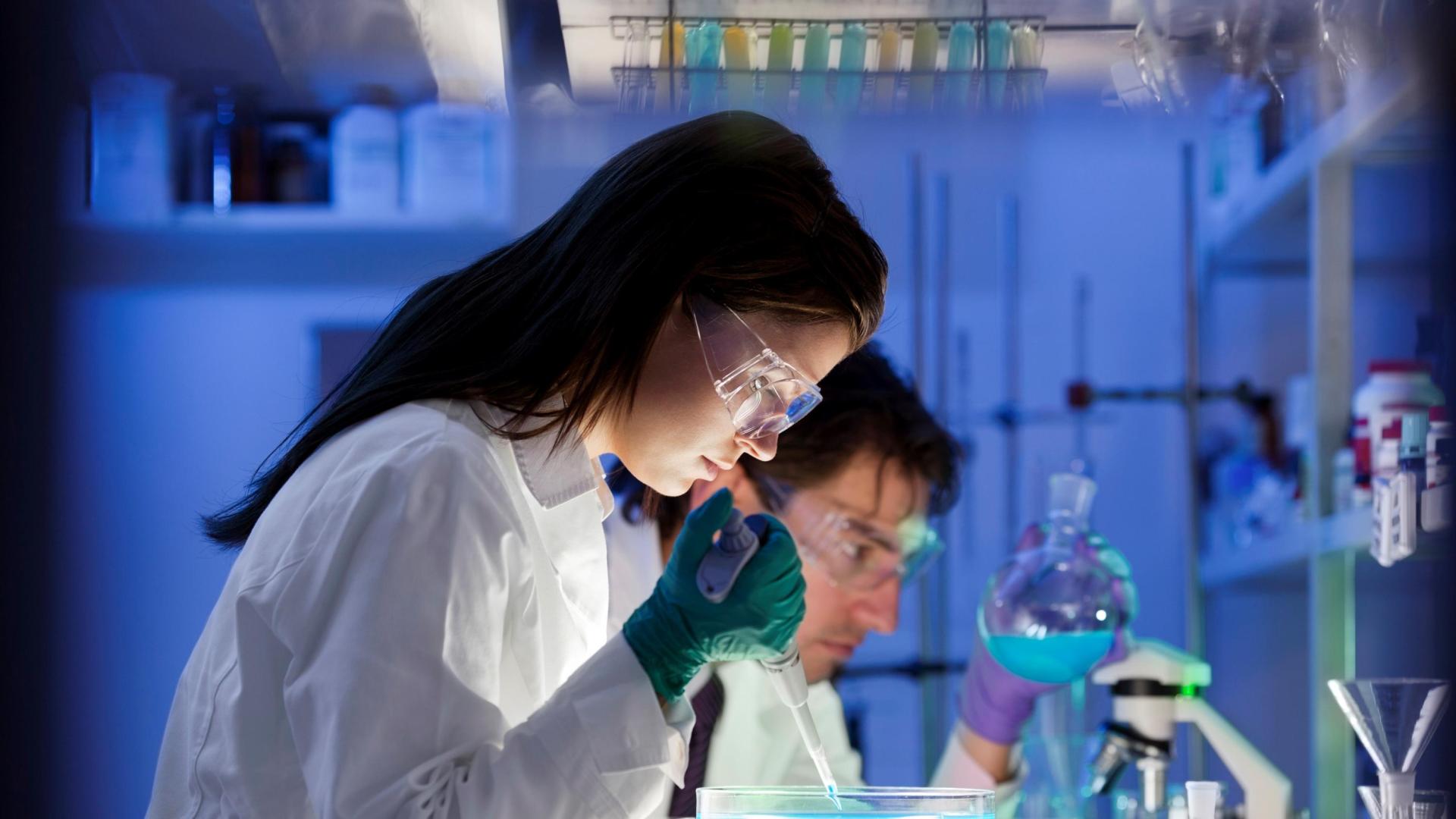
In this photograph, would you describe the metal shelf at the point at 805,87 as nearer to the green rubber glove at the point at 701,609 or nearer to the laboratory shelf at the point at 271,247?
the green rubber glove at the point at 701,609

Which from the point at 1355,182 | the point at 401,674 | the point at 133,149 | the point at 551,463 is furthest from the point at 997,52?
the point at 133,149

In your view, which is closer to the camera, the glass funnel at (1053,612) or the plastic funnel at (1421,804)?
the plastic funnel at (1421,804)

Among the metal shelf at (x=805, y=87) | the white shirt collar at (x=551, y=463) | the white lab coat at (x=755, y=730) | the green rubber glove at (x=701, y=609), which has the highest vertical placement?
the metal shelf at (x=805, y=87)

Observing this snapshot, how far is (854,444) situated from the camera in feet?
6.86

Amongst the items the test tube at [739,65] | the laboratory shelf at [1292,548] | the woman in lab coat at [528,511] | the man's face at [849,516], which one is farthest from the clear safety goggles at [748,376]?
the laboratory shelf at [1292,548]

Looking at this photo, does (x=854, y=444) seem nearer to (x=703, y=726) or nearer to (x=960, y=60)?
(x=703, y=726)

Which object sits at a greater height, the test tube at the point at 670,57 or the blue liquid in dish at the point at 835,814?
the test tube at the point at 670,57

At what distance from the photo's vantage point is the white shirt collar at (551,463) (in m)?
1.22

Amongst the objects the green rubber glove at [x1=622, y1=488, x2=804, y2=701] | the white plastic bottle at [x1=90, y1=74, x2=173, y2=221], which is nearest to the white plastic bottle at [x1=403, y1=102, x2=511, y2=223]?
the white plastic bottle at [x1=90, y1=74, x2=173, y2=221]

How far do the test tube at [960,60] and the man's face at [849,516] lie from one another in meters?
0.73

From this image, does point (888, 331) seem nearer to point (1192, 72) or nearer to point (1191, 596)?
point (1191, 596)

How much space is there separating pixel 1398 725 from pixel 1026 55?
77cm

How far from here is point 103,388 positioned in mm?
2760

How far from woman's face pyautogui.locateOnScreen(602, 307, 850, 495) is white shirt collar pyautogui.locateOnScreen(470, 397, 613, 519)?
34 millimetres
